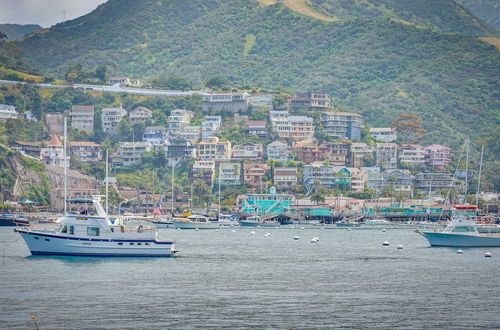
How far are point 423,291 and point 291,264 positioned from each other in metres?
17.0

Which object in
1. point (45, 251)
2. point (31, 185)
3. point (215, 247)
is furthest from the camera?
point (31, 185)

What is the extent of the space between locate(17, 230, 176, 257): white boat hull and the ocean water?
708 millimetres

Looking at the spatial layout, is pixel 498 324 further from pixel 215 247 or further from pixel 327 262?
pixel 215 247

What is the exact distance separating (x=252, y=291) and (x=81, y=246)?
19.3 meters

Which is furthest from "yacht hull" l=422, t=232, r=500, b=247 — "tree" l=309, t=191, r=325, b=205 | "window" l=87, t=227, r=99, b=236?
"tree" l=309, t=191, r=325, b=205

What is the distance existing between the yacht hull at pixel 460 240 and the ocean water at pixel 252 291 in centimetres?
384

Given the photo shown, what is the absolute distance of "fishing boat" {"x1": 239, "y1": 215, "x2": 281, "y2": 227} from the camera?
497ft

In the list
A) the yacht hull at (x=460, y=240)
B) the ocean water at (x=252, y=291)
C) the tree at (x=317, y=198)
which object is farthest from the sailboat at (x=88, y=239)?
the tree at (x=317, y=198)

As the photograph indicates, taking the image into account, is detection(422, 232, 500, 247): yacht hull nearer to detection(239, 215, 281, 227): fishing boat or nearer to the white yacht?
the white yacht

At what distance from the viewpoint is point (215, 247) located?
9050 cm

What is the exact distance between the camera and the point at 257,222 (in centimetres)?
15338

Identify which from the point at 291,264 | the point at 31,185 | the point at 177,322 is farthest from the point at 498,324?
the point at 31,185

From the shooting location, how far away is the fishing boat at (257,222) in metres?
152

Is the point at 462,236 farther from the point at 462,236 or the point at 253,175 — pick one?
the point at 253,175
